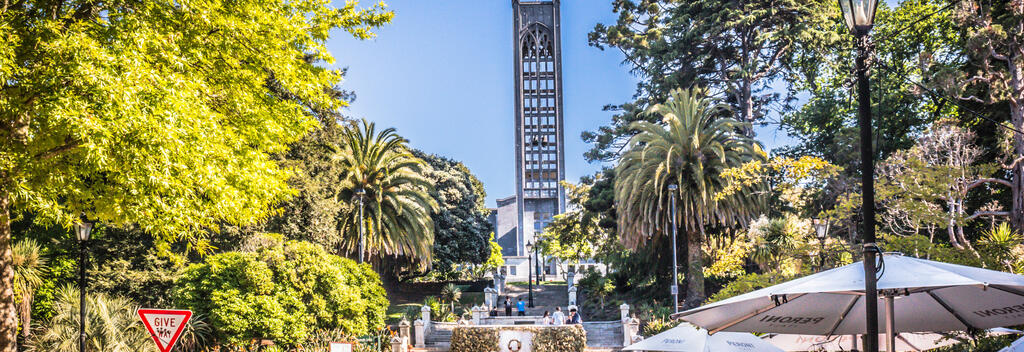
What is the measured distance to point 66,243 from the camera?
26.2 m

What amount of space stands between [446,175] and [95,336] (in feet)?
127

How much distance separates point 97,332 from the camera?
55.7 feet

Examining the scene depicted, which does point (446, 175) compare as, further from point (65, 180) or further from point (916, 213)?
point (65, 180)

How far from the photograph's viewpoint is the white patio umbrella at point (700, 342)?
37.2 feet

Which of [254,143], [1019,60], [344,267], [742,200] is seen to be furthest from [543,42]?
[254,143]

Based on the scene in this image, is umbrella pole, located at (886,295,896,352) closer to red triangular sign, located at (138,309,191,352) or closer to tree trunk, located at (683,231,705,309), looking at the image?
red triangular sign, located at (138,309,191,352)

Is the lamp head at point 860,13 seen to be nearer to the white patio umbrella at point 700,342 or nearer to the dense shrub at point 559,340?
the white patio umbrella at point 700,342

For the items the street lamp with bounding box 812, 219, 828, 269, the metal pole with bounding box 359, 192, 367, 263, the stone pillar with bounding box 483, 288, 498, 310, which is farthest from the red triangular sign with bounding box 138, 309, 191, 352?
the stone pillar with bounding box 483, 288, 498, 310

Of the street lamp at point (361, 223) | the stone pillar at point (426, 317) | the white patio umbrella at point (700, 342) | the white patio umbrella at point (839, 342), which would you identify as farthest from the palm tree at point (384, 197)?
the white patio umbrella at point (839, 342)

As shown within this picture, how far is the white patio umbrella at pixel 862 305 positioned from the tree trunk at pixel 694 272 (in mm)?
23200

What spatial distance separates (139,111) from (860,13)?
7251 mm

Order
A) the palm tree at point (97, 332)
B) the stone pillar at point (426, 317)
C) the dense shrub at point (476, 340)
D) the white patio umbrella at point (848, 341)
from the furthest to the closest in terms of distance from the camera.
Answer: the stone pillar at point (426, 317)
the dense shrub at point (476, 340)
the palm tree at point (97, 332)
the white patio umbrella at point (848, 341)

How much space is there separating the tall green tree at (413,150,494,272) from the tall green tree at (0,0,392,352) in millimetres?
37530

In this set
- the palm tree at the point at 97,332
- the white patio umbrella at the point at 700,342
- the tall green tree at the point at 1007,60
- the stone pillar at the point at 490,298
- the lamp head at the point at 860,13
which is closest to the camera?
the lamp head at the point at 860,13
